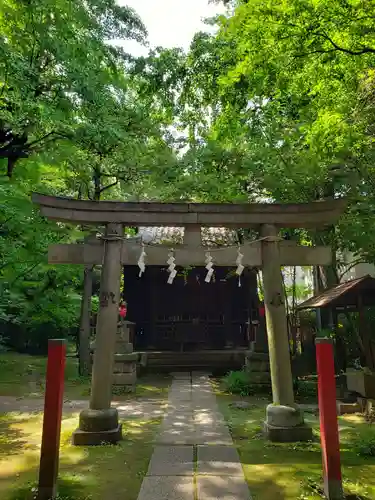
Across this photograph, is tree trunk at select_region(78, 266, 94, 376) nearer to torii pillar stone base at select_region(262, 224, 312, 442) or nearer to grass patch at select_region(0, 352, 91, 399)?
grass patch at select_region(0, 352, 91, 399)

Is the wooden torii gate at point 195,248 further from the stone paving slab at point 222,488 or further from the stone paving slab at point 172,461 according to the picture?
the stone paving slab at point 222,488

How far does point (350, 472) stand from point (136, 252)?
194 inches

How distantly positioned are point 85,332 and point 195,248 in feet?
31.1

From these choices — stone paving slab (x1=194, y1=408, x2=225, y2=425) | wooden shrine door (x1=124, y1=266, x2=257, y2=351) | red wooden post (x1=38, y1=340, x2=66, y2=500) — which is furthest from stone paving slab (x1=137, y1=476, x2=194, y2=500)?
wooden shrine door (x1=124, y1=266, x2=257, y2=351)

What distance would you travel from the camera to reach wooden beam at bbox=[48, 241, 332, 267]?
754 cm

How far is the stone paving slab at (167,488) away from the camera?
4609 millimetres

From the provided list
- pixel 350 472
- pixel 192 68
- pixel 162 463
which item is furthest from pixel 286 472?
pixel 192 68

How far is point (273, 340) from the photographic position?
7332 mm

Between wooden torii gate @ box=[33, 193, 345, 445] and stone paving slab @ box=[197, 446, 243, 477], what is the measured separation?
1.15m

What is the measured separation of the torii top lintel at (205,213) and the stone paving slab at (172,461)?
3.99 metres

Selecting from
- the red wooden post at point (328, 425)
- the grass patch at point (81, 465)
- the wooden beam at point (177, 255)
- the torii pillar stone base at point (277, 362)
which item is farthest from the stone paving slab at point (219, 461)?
the wooden beam at point (177, 255)

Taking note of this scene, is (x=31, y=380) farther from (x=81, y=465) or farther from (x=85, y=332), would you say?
(x=81, y=465)

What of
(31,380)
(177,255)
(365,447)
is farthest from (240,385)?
Result: (31,380)

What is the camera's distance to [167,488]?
16.0 ft
